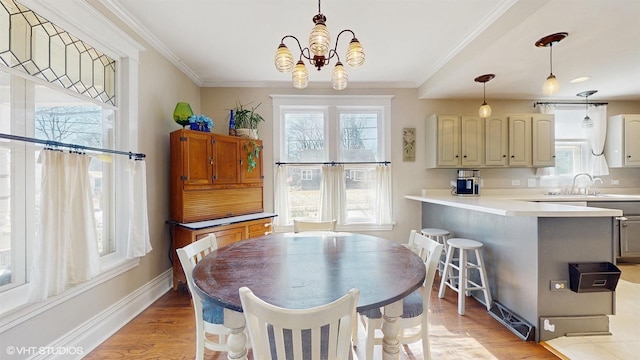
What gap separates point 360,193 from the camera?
13.1 ft

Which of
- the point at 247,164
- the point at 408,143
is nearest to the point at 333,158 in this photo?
the point at 408,143

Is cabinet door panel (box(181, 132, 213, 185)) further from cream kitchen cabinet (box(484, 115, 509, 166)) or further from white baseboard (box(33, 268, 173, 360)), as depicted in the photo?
cream kitchen cabinet (box(484, 115, 509, 166))

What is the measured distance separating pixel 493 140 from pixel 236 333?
3.95 m

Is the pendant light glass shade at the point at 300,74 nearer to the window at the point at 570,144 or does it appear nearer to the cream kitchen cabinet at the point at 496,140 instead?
the cream kitchen cabinet at the point at 496,140

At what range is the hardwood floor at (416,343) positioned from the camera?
1843mm

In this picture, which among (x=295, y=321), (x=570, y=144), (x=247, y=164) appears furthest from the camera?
(x=570, y=144)

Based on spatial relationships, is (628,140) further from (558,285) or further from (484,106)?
(558,285)

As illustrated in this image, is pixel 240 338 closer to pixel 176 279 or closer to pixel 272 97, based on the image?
pixel 176 279

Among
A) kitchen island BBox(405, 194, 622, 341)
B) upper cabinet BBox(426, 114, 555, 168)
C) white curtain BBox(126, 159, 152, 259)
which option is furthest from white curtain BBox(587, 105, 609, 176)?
white curtain BBox(126, 159, 152, 259)

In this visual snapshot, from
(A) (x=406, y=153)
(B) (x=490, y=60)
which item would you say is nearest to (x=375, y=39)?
(B) (x=490, y=60)

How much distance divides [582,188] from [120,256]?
5897 millimetres

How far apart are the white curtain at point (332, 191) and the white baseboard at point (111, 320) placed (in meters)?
2.09

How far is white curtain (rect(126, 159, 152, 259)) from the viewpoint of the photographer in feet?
7.41

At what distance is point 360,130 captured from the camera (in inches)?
157
